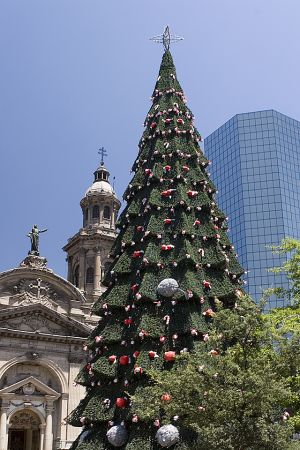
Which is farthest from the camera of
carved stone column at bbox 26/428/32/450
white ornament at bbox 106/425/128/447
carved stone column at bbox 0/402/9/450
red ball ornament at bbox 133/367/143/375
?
carved stone column at bbox 26/428/32/450

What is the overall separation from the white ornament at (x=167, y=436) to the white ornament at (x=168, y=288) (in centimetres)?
392

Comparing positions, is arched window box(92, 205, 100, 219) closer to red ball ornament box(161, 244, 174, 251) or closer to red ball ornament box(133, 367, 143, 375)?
red ball ornament box(161, 244, 174, 251)

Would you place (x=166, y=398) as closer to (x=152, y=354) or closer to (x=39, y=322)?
(x=152, y=354)

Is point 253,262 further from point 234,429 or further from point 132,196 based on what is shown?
point 234,429

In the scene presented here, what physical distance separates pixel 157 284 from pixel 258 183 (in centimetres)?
7107

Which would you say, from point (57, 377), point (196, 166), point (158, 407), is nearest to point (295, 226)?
point (57, 377)

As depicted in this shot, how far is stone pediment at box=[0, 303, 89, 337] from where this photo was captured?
140ft

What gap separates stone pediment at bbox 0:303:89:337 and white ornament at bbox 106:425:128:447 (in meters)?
27.6

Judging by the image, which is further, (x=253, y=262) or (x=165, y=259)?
(x=253, y=262)

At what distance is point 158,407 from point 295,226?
73.9 meters

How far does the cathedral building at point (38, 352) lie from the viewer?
41719mm

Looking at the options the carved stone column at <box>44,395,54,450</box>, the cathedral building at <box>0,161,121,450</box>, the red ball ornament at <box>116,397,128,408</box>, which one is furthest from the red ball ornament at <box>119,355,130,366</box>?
the carved stone column at <box>44,395,54,450</box>

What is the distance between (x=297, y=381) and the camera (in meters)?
17.0

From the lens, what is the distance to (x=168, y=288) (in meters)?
17.3
